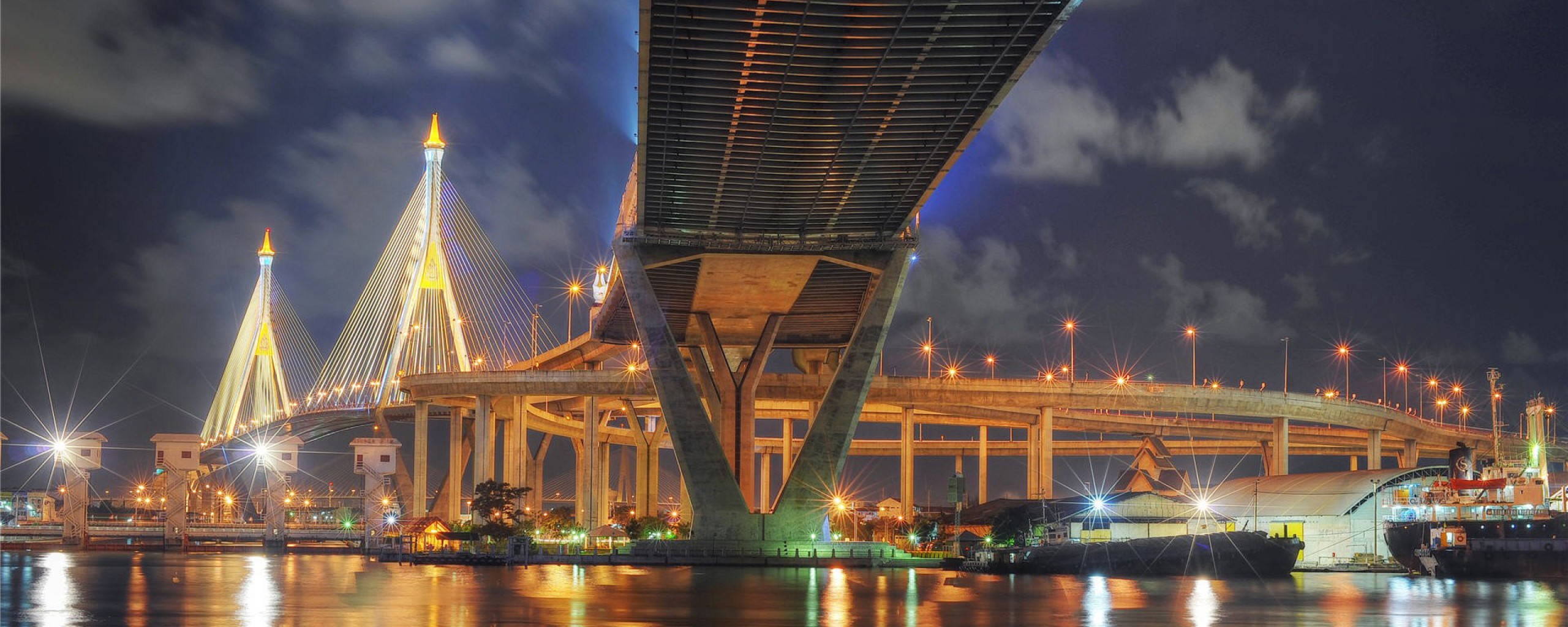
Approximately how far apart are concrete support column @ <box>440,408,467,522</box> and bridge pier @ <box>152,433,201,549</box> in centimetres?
2007

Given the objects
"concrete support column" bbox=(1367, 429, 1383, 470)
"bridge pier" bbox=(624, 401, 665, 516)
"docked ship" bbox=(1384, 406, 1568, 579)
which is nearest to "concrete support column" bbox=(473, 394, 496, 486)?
"bridge pier" bbox=(624, 401, 665, 516)

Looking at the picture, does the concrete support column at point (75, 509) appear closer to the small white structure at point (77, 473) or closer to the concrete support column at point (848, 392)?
the small white structure at point (77, 473)

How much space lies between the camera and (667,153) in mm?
56250

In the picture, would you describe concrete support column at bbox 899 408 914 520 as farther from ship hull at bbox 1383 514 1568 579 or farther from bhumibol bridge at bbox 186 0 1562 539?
ship hull at bbox 1383 514 1568 579

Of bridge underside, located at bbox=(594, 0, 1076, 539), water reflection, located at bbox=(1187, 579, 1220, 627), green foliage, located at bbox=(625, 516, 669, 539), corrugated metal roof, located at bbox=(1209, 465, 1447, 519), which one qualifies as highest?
bridge underside, located at bbox=(594, 0, 1076, 539)

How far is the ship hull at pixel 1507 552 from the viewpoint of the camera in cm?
7394

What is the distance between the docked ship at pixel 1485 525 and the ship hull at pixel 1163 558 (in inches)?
355

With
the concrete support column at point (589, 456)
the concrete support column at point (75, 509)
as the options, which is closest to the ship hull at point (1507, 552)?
the concrete support column at point (589, 456)

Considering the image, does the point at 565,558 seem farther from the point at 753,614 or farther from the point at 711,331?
the point at 753,614

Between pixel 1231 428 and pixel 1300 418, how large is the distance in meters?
31.3

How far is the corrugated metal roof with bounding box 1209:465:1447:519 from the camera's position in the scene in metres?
88.1

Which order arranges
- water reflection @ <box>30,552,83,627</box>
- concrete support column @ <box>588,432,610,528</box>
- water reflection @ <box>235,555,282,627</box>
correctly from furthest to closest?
concrete support column @ <box>588,432,610,528</box>, water reflection @ <box>30,552,83,627</box>, water reflection @ <box>235,555,282,627</box>

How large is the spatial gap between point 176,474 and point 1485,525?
84.0 meters

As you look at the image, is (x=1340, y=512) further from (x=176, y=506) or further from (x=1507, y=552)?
(x=176, y=506)
